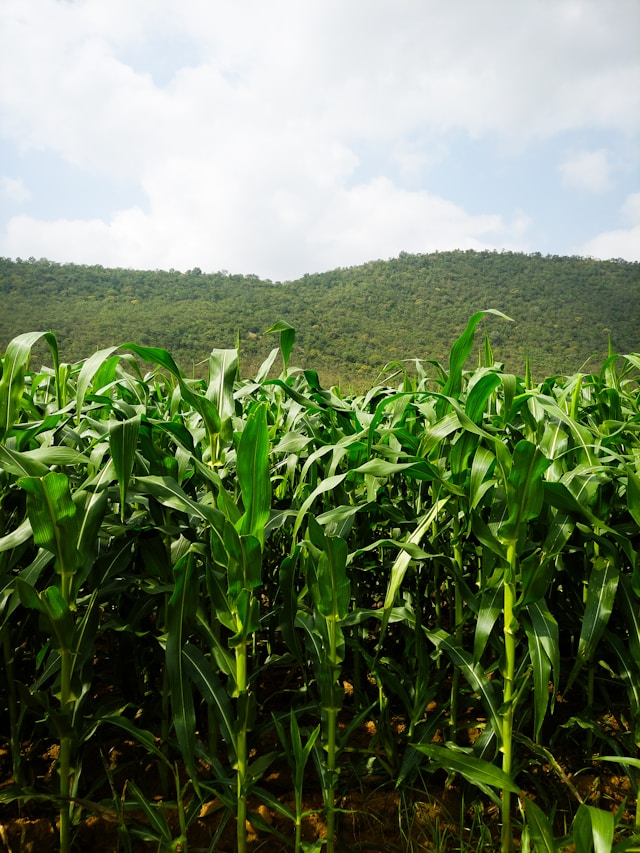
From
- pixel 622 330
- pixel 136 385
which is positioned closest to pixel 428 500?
pixel 136 385

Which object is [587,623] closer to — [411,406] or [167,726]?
[411,406]

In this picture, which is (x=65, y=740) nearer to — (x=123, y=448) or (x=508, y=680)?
(x=123, y=448)

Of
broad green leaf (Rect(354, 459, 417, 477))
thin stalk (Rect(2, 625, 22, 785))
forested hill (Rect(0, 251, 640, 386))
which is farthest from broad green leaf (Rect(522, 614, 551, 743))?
forested hill (Rect(0, 251, 640, 386))

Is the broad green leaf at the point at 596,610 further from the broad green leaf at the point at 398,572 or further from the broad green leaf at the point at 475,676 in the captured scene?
the broad green leaf at the point at 398,572

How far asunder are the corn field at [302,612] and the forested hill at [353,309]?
34554 mm

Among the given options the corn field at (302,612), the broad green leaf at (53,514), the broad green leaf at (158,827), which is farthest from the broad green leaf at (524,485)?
the broad green leaf at (158,827)

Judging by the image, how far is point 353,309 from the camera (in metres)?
55.9

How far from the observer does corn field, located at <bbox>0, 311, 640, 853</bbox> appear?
4.30ft

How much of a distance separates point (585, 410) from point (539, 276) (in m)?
68.4

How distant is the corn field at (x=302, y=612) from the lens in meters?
1.31

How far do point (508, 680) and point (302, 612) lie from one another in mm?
583

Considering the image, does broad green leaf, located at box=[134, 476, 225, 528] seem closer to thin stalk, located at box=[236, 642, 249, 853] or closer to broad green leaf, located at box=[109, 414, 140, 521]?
broad green leaf, located at box=[109, 414, 140, 521]

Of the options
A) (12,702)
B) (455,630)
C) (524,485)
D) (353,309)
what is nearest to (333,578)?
(524,485)

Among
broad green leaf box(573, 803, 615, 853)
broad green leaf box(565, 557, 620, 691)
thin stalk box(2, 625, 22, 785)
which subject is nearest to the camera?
broad green leaf box(573, 803, 615, 853)
